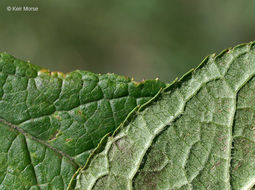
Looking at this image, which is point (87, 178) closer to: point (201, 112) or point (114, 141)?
point (114, 141)

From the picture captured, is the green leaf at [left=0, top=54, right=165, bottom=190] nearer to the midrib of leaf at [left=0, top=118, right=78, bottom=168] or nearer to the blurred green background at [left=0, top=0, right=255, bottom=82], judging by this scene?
the midrib of leaf at [left=0, top=118, right=78, bottom=168]

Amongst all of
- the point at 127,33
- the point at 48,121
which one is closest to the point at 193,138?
the point at 48,121

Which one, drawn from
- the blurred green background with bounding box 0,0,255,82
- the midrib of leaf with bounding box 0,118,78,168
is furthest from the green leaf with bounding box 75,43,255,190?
the blurred green background with bounding box 0,0,255,82

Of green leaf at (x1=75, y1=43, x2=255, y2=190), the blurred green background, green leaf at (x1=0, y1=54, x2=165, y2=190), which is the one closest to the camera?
green leaf at (x1=75, y1=43, x2=255, y2=190)

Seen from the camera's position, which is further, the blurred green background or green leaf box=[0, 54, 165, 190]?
the blurred green background

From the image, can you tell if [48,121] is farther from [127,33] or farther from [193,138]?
[127,33]

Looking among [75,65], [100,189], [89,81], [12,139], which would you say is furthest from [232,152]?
[75,65]
